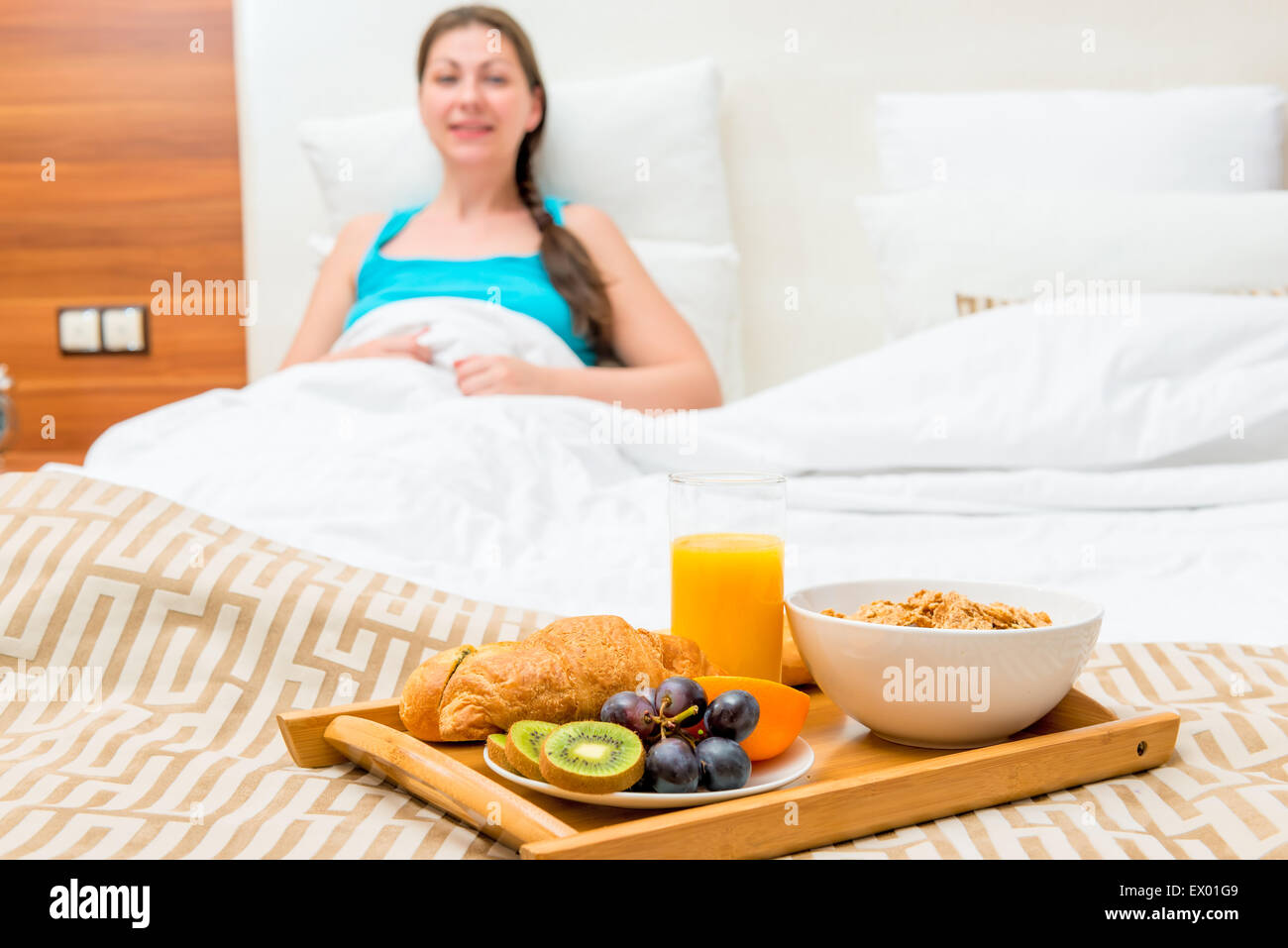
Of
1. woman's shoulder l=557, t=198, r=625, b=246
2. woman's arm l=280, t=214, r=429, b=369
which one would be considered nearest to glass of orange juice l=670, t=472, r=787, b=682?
woman's shoulder l=557, t=198, r=625, b=246

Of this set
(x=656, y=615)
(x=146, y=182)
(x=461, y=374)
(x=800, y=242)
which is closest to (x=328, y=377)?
(x=461, y=374)

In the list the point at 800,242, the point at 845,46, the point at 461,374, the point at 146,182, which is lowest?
the point at 461,374

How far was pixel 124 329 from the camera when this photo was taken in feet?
8.46

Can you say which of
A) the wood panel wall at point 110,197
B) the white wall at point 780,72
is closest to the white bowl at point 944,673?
the white wall at point 780,72

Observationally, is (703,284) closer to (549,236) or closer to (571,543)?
(549,236)

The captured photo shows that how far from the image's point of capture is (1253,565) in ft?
3.41

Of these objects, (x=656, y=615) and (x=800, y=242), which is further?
(x=800, y=242)

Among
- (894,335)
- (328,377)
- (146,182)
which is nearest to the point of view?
(328,377)

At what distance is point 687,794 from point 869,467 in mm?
869

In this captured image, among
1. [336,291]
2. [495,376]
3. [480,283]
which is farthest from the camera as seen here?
[336,291]

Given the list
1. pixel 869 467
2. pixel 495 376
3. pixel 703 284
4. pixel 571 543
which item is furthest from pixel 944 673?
pixel 703 284
